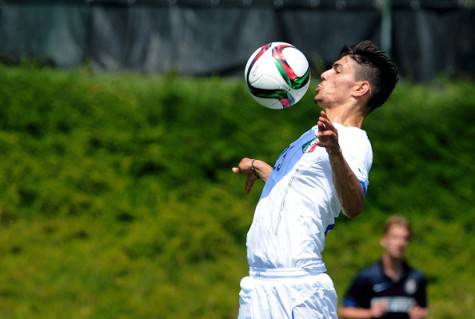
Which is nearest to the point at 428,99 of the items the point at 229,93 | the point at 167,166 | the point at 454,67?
the point at 454,67

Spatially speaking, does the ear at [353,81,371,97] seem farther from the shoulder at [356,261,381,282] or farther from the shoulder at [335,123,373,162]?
the shoulder at [356,261,381,282]

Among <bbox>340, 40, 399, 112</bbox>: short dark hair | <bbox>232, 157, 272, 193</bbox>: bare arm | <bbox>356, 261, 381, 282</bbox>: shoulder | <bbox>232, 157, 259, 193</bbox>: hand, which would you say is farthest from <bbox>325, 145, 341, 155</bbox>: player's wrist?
<bbox>356, 261, 381, 282</bbox>: shoulder

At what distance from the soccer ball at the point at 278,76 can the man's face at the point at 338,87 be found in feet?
0.54

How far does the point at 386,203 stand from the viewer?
1280cm

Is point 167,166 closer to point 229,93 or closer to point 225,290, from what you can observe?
point 229,93

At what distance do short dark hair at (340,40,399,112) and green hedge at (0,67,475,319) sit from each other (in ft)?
21.7

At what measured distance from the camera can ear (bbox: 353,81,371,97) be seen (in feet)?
18.3

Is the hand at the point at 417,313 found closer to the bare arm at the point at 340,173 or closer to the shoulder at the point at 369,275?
the shoulder at the point at 369,275

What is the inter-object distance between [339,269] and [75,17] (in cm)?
465

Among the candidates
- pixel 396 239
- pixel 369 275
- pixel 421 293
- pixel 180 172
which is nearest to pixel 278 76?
pixel 396 239

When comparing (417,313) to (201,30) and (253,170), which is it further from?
(201,30)

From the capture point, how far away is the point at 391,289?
355 inches

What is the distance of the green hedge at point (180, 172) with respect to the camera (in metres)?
12.4

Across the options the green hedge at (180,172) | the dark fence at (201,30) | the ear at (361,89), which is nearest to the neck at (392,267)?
the green hedge at (180,172)
